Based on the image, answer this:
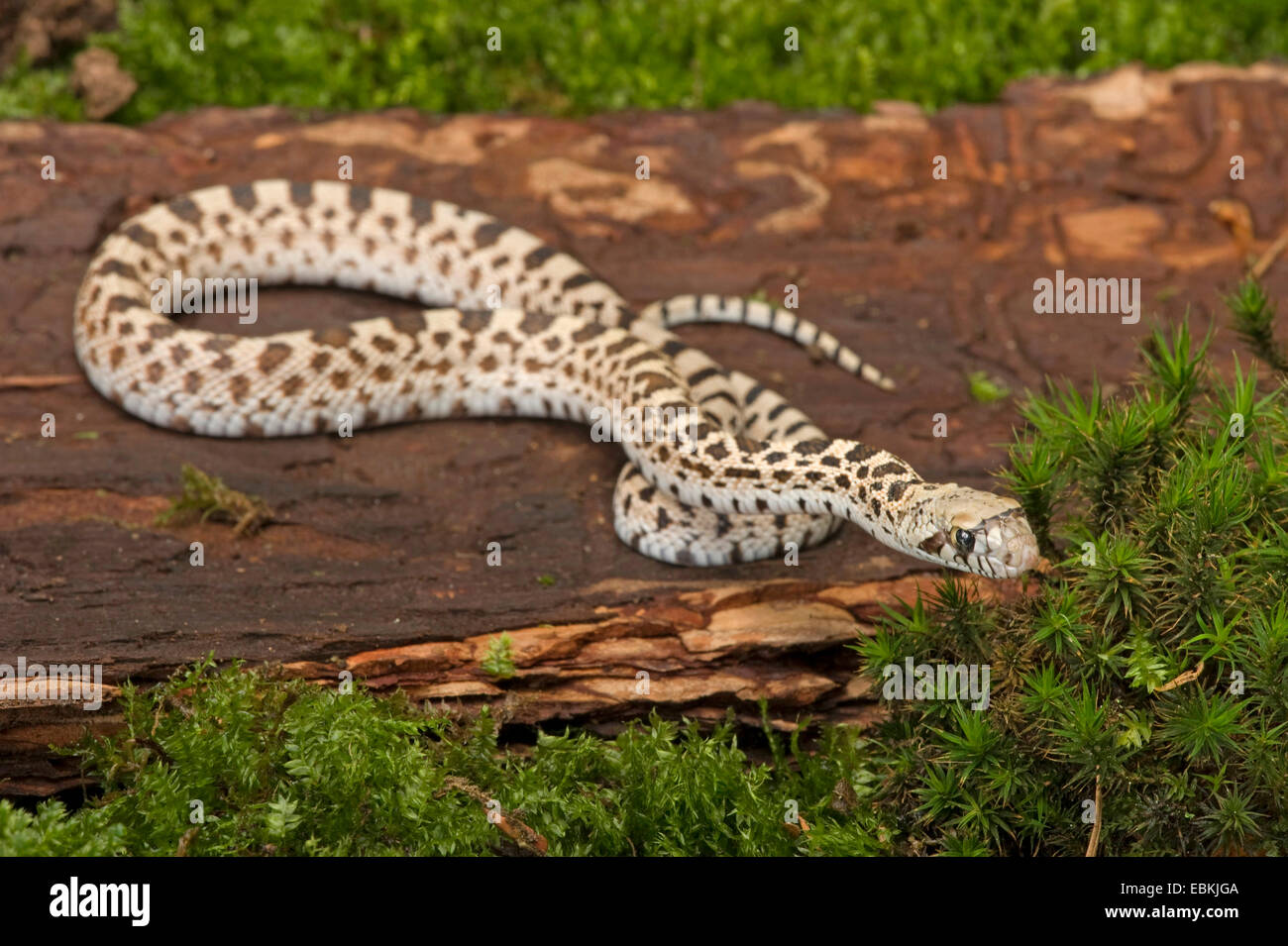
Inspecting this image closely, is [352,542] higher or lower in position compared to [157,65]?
lower

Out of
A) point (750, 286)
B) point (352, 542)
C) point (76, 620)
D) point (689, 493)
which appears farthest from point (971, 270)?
point (76, 620)

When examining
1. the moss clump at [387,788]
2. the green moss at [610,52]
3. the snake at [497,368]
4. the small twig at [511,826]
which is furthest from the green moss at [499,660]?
the green moss at [610,52]

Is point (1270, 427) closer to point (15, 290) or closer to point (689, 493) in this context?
point (689, 493)

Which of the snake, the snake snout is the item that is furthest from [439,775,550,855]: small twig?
the snake snout

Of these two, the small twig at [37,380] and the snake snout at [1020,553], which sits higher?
the small twig at [37,380]

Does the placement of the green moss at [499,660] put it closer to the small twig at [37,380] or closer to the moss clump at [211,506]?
the moss clump at [211,506]

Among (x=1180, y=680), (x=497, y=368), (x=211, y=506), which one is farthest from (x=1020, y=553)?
(x=211, y=506)

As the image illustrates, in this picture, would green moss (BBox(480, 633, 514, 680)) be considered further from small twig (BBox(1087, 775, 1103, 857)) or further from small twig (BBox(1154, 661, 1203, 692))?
small twig (BBox(1154, 661, 1203, 692))
